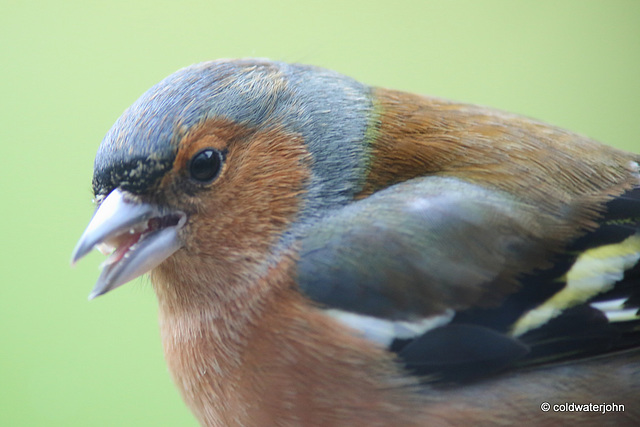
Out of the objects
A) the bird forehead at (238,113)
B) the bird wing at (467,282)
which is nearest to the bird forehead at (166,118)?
the bird forehead at (238,113)

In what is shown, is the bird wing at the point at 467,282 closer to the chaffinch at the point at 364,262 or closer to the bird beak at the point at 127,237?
the chaffinch at the point at 364,262

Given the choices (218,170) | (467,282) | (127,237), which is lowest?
(467,282)

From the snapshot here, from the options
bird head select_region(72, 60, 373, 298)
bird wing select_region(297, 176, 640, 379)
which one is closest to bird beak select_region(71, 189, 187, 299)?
bird head select_region(72, 60, 373, 298)

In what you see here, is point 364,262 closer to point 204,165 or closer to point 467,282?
point 467,282

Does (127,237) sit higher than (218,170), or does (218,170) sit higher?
(218,170)

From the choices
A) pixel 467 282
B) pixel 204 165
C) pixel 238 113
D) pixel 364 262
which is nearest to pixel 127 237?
pixel 204 165

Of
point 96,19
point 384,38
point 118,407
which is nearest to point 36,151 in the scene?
point 96,19

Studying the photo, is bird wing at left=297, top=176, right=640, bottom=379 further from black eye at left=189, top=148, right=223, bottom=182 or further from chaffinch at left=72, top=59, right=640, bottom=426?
black eye at left=189, top=148, right=223, bottom=182
